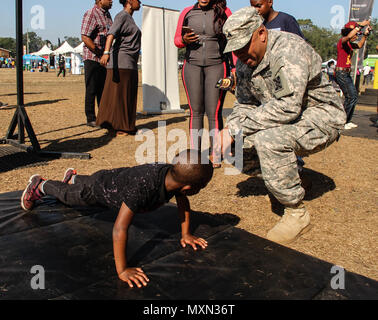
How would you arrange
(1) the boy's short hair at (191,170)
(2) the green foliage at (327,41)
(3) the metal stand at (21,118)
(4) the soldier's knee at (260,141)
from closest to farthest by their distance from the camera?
(1) the boy's short hair at (191,170) < (4) the soldier's knee at (260,141) < (3) the metal stand at (21,118) < (2) the green foliage at (327,41)

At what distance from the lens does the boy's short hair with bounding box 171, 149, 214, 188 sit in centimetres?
196

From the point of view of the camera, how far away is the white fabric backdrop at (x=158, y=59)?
8.75 metres

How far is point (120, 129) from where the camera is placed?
5871 mm

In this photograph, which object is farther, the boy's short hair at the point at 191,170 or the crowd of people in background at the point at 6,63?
the crowd of people in background at the point at 6,63

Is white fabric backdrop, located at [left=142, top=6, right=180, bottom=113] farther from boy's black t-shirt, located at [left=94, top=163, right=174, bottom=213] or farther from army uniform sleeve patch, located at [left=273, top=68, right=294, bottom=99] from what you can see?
boy's black t-shirt, located at [left=94, top=163, right=174, bottom=213]

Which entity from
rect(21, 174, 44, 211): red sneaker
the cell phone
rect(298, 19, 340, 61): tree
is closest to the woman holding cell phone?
the cell phone

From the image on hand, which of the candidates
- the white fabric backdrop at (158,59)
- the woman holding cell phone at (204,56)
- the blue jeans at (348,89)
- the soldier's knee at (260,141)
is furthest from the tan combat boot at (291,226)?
the white fabric backdrop at (158,59)

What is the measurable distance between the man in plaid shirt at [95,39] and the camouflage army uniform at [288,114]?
377 centimetres

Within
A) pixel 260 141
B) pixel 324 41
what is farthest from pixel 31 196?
pixel 324 41

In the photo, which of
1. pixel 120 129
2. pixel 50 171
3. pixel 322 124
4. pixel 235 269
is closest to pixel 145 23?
pixel 120 129

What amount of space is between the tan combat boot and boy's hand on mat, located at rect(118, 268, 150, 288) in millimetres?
1081

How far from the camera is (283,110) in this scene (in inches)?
97.6

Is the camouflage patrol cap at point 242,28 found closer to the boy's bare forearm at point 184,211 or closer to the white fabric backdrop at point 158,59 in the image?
the boy's bare forearm at point 184,211
